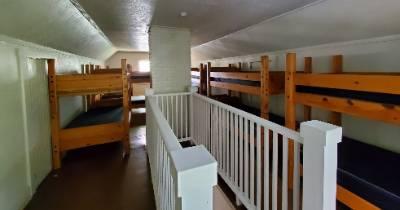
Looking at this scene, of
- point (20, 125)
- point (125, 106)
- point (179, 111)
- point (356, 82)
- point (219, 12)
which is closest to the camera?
point (356, 82)

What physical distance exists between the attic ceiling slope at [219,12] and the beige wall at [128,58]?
5.68 metres

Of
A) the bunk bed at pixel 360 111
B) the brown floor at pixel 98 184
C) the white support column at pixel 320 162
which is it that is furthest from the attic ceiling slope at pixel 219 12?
the brown floor at pixel 98 184

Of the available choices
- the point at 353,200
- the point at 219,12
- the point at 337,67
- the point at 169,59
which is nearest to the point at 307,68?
the point at 337,67

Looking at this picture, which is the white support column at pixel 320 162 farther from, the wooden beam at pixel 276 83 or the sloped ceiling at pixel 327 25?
the wooden beam at pixel 276 83

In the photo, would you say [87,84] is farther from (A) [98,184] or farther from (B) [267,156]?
(B) [267,156]

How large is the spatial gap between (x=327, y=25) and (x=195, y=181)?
2583mm

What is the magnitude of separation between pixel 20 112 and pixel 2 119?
34 cm

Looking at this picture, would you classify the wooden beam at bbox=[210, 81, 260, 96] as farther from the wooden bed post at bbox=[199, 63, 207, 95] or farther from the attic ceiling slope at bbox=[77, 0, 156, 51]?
the attic ceiling slope at bbox=[77, 0, 156, 51]

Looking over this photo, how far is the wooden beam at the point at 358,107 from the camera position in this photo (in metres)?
1.55

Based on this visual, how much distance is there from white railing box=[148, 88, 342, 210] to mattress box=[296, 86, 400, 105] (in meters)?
0.56

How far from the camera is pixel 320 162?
43.4 inches

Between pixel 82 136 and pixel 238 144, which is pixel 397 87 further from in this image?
pixel 82 136

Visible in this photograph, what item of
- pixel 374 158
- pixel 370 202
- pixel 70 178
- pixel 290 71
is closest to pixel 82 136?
pixel 70 178

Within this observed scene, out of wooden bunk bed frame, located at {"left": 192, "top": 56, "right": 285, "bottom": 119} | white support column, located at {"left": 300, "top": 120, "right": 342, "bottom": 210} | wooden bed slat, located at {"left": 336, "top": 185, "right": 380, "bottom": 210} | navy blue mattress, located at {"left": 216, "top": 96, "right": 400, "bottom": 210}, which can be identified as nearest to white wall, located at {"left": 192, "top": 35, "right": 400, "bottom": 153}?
navy blue mattress, located at {"left": 216, "top": 96, "right": 400, "bottom": 210}
